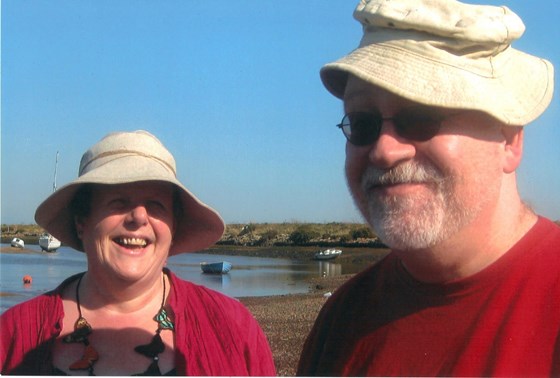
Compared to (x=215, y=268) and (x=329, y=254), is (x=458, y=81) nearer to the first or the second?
(x=215, y=268)

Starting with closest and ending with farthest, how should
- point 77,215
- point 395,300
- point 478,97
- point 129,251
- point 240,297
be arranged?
point 478,97
point 395,300
point 129,251
point 77,215
point 240,297

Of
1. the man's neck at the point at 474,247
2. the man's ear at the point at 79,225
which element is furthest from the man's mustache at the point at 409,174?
the man's ear at the point at 79,225

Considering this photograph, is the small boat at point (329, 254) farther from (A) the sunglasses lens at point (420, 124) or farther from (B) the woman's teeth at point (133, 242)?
(A) the sunglasses lens at point (420, 124)

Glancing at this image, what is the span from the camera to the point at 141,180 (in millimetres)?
2158

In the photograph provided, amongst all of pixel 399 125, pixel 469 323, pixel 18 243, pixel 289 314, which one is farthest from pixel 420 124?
pixel 18 243

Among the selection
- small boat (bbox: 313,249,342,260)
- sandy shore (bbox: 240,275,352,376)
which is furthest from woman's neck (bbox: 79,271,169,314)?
small boat (bbox: 313,249,342,260)

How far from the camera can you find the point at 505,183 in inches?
63.1

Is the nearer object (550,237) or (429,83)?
(429,83)

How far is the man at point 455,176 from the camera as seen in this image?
1514 mm

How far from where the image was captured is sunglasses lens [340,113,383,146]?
63.2 inches

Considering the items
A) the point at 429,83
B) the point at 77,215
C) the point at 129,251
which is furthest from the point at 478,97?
the point at 77,215

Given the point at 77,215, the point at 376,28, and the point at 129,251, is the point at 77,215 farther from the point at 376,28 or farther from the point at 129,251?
the point at 376,28

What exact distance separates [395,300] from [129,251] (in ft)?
2.68

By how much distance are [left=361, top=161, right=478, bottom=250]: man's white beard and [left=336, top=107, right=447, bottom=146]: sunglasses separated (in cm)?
6
